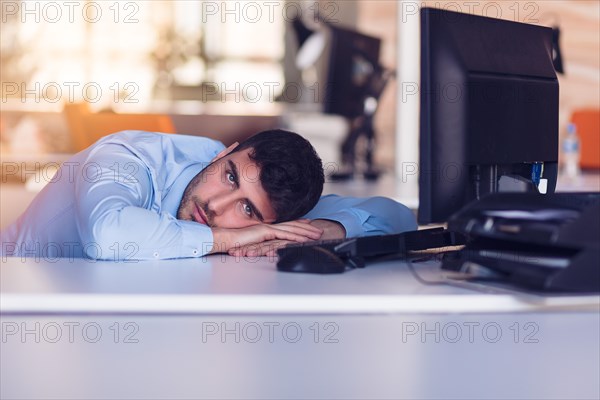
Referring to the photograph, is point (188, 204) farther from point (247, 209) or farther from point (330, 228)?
Result: point (330, 228)

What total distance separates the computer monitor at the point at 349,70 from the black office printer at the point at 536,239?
9.05 ft

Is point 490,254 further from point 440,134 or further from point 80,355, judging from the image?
point 80,355

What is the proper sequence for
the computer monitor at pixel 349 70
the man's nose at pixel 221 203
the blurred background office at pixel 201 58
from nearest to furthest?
the man's nose at pixel 221 203 → the computer monitor at pixel 349 70 → the blurred background office at pixel 201 58

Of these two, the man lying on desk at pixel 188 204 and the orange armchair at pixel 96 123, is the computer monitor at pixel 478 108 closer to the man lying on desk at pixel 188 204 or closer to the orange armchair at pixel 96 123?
the man lying on desk at pixel 188 204

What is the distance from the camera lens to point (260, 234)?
155 centimetres

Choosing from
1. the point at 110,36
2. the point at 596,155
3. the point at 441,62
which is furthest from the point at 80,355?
the point at 110,36

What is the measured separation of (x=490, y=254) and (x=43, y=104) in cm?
731

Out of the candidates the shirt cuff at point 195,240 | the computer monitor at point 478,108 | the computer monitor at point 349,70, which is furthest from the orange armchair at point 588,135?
the shirt cuff at point 195,240

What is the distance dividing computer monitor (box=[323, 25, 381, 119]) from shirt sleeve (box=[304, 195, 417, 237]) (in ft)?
6.90

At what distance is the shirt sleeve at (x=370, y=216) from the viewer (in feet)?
5.73

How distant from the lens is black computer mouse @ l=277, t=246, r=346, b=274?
4.12 ft

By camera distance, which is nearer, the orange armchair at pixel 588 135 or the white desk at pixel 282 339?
the white desk at pixel 282 339

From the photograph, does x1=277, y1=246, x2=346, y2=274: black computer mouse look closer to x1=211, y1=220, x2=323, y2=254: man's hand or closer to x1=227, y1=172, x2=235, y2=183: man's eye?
x1=211, y1=220, x2=323, y2=254: man's hand

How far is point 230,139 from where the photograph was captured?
488cm
